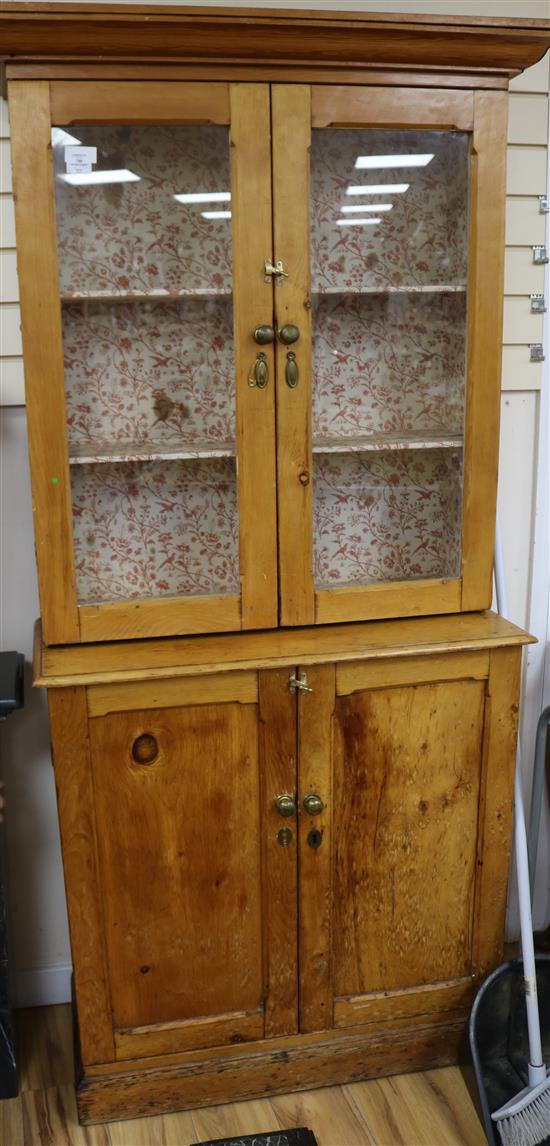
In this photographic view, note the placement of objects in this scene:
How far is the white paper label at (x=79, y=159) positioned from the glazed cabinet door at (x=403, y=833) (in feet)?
3.38

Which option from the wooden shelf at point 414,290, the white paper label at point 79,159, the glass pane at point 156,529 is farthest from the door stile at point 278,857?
the white paper label at point 79,159

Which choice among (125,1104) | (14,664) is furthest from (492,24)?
(125,1104)

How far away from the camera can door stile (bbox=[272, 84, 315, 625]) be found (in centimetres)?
176

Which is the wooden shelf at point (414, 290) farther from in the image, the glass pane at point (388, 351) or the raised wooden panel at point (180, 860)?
the raised wooden panel at point (180, 860)

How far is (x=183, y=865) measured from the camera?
6.40 ft

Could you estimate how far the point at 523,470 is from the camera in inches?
94.4

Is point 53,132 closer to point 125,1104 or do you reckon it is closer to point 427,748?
point 427,748

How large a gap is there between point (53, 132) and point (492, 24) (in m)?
0.80

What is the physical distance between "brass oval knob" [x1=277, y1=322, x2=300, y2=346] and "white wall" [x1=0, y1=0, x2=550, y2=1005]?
634mm

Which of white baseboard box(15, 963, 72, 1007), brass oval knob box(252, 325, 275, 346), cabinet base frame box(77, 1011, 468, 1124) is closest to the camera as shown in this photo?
brass oval knob box(252, 325, 275, 346)

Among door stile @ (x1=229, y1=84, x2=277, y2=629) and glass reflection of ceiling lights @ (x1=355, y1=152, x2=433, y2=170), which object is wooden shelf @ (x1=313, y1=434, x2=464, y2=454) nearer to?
door stile @ (x1=229, y1=84, x2=277, y2=629)

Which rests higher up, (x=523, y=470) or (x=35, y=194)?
(x=35, y=194)

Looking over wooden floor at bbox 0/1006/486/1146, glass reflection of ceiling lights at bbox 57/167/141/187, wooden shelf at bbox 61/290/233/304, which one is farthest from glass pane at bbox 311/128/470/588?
wooden floor at bbox 0/1006/486/1146

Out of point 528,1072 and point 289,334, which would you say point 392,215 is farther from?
point 528,1072
